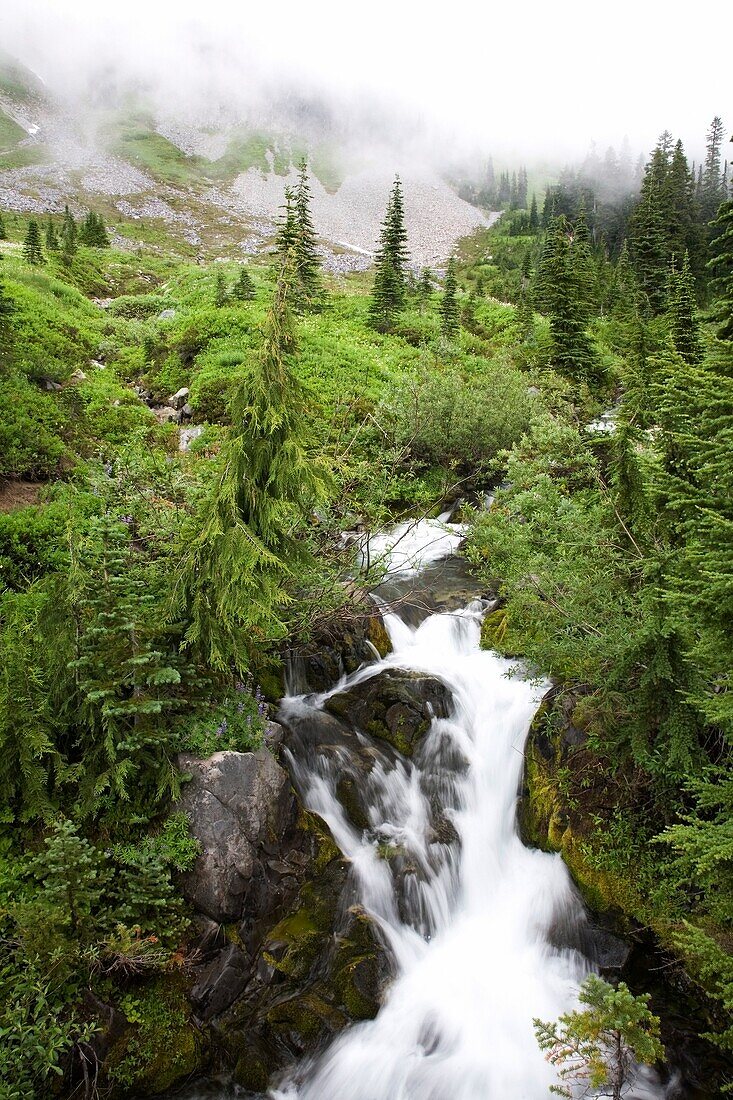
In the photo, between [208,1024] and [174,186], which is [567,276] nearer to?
[208,1024]

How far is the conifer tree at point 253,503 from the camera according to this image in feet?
21.9

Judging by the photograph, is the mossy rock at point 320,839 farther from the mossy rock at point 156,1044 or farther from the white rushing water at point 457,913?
the mossy rock at point 156,1044

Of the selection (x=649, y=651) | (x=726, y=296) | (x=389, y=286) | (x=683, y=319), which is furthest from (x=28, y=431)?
(x=683, y=319)

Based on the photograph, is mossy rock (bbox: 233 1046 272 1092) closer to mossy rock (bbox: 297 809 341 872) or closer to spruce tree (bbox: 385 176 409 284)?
mossy rock (bbox: 297 809 341 872)

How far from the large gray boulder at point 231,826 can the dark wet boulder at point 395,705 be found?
2.75 metres

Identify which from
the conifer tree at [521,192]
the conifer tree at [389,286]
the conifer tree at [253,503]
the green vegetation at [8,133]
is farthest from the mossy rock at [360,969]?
the conifer tree at [521,192]

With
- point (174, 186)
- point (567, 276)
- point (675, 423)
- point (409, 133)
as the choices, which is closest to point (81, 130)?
point (174, 186)

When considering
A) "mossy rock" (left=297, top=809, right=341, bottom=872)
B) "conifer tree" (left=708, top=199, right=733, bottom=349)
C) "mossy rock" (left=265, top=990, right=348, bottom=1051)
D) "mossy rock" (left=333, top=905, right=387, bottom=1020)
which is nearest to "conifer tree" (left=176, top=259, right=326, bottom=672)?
"mossy rock" (left=297, top=809, right=341, bottom=872)

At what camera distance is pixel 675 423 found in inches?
247

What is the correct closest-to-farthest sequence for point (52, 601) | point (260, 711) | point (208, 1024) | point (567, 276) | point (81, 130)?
point (208, 1024) → point (52, 601) → point (260, 711) → point (567, 276) → point (81, 130)

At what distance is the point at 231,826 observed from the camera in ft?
22.8

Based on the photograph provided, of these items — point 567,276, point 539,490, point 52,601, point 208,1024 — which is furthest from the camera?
point 567,276

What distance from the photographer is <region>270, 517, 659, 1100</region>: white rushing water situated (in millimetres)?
6660

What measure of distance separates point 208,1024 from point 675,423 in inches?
325
